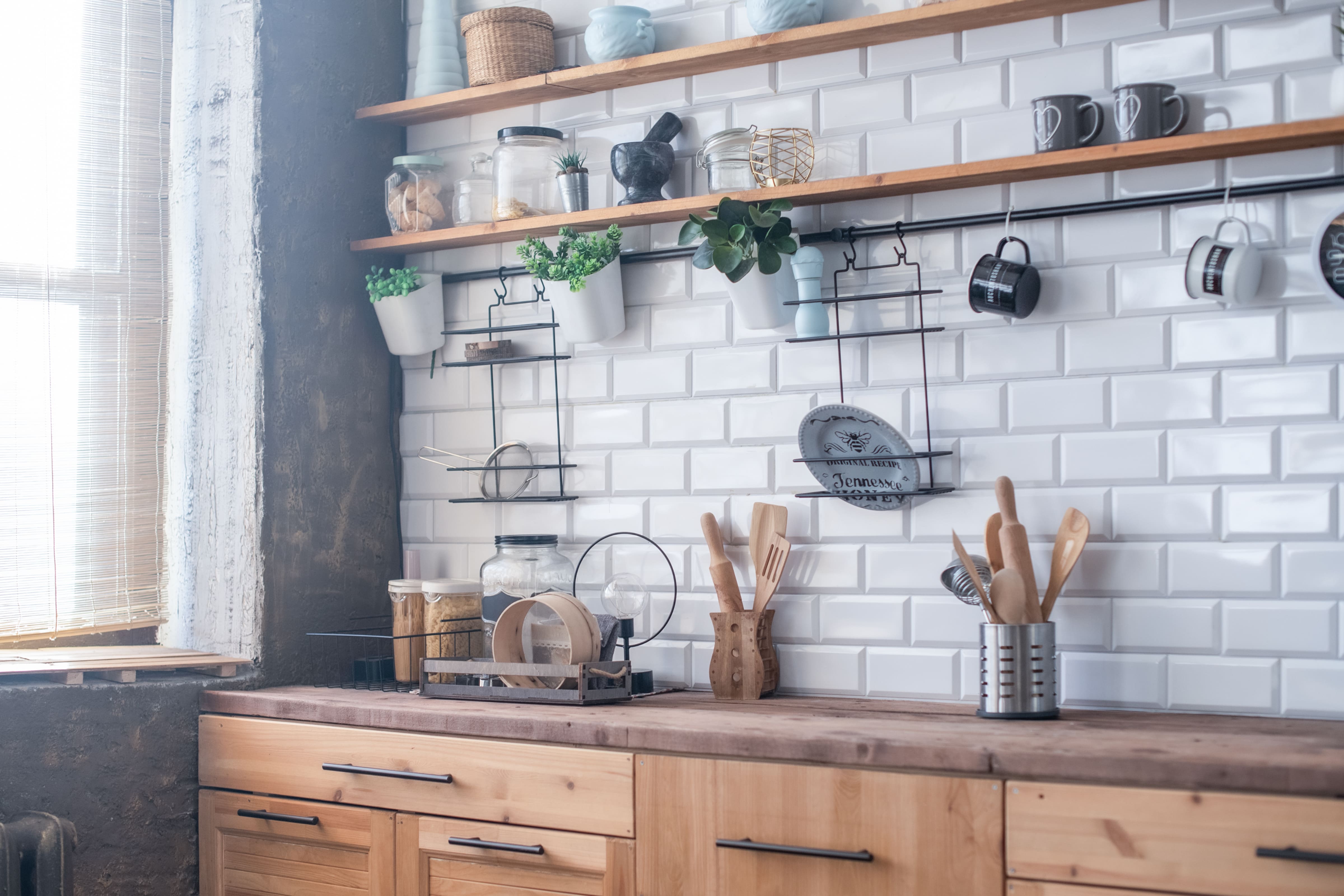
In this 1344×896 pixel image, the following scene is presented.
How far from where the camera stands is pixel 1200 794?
1.51 metres

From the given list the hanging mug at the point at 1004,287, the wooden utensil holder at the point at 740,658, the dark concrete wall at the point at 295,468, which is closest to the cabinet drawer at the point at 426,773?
the dark concrete wall at the point at 295,468

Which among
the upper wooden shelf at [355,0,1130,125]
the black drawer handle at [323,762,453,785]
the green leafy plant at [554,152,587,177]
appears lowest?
the black drawer handle at [323,762,453,785]

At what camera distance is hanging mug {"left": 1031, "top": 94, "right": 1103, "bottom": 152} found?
206 centimetres

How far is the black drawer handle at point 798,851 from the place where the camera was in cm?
169

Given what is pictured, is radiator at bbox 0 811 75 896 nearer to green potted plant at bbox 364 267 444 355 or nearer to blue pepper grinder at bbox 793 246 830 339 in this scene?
green potted plant at bbox 364 267 444 355

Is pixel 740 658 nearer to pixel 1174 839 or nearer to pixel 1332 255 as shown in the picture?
pixel 1174 839

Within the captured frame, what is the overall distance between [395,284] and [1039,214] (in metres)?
1.46

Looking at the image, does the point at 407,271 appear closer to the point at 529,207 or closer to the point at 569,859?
the point at 529,207

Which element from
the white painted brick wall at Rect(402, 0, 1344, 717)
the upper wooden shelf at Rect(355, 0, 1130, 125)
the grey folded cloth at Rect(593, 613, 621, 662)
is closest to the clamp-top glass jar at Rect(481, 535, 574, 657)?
the white painted brick wall at Rect(402, 0, 1344, 717)

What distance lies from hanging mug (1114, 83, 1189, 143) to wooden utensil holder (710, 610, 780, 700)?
1133mm

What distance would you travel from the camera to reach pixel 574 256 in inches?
96.0

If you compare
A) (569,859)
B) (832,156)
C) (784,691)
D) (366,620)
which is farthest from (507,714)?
(832,156)

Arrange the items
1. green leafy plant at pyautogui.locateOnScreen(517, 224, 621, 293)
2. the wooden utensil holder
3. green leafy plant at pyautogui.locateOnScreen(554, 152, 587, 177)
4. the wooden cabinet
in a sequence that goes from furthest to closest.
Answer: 1. green leafy plant at pyautogui.locateOnScreen(554, 152, 587, 177)
2. green leafy plant at pyautogui.locateOnScreen(517, 224, 621, 293)
3. the wooden utensil holder
4. the wooden cabinet

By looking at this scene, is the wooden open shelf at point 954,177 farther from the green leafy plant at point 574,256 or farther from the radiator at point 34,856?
the radiator at point 34,856
